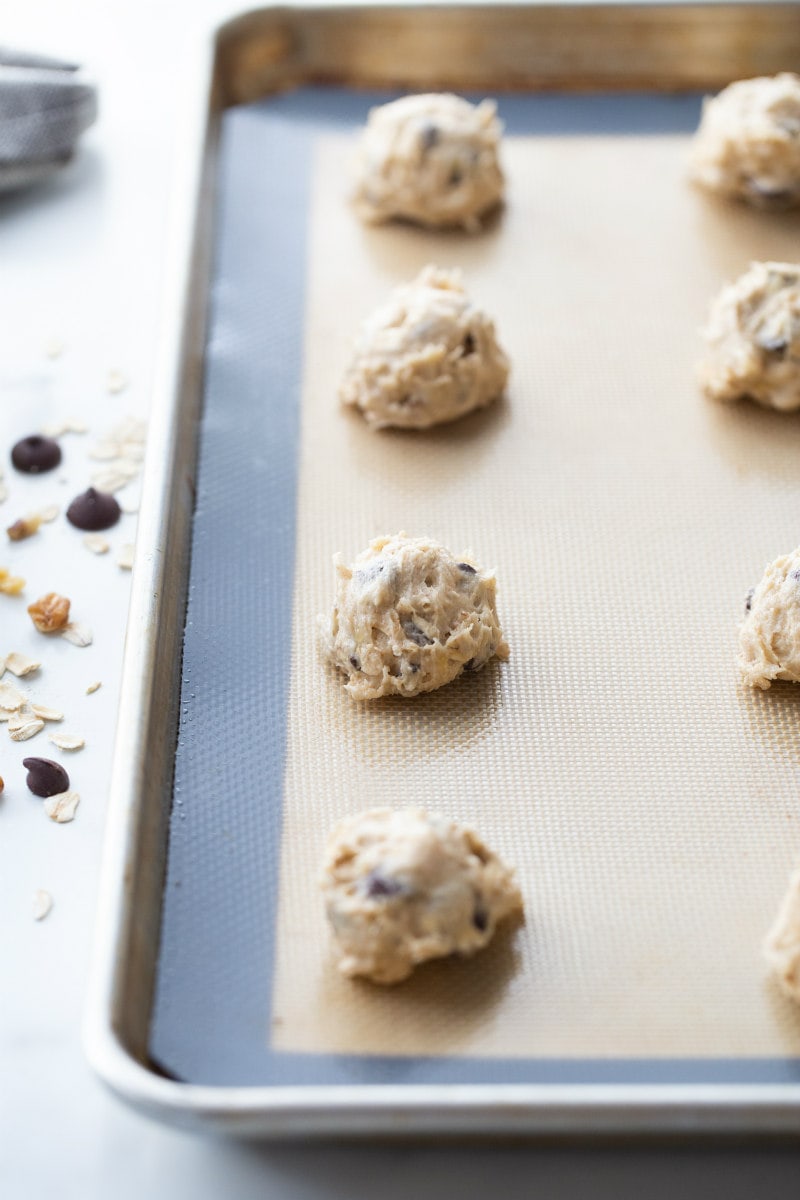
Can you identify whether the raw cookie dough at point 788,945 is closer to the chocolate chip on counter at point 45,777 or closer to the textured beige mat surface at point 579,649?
the textured beige mat surface at point 579,649

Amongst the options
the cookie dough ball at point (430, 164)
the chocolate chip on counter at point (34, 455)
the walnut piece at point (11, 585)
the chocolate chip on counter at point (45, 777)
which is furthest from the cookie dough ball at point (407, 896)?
the cookie dough ball at point (430, 164)

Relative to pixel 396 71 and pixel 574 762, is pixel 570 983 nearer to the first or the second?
pixel 574 762

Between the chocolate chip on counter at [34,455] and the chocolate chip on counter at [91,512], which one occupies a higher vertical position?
the chocolate chip on counter at [34,455]

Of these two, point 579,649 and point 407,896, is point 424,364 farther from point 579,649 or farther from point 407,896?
point 407,896

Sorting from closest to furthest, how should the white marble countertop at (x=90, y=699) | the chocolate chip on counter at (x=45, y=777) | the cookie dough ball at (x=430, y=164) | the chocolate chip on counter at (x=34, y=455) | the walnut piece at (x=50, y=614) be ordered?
1. the white marble countertop at (x=90, y=699)
2. the chocolate chip on counter at (x=45, y=777)
3. the walnut piece at (x=50, y=614)
4. the chocolate chip on counter at (x=34, y=455)
5. the cookie dough ball at (x=430, y=164)

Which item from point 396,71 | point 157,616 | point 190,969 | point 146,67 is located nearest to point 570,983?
point 190,969

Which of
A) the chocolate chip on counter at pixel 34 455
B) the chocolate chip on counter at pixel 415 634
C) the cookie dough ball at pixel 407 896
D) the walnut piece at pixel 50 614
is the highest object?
the chocolate chip on counter at pixel 34 455
